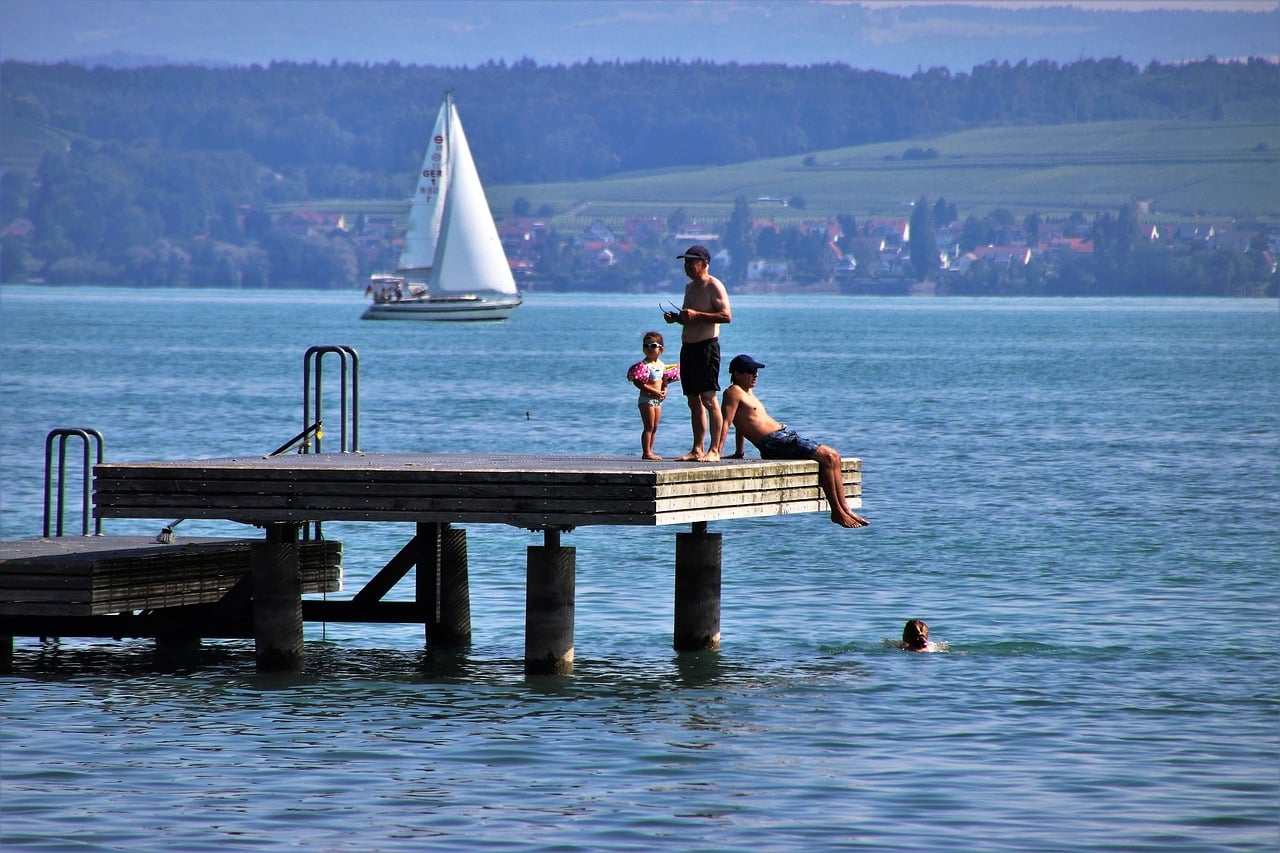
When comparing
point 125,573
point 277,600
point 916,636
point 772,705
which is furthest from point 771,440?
point 125,573

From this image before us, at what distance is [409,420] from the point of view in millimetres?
61625

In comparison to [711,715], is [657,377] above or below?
above

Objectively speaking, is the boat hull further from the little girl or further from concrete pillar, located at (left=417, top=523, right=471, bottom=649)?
the little girl

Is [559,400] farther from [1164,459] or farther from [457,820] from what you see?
[457,820]

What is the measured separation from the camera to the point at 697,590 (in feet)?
62.1

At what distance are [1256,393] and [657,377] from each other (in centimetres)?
7044

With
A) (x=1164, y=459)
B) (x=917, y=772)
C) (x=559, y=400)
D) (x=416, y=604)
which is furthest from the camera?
(x=559, y=400)

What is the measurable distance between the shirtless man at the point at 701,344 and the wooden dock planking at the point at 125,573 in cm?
401

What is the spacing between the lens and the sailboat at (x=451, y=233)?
381 ft

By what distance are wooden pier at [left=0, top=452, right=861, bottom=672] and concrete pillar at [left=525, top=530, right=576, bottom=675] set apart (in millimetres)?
12

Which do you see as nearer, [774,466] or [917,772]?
[917,772]

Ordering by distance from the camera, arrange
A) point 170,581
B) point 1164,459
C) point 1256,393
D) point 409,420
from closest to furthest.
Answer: point 170,581 → point 1164,459 → point 409,420 → point 1256,393

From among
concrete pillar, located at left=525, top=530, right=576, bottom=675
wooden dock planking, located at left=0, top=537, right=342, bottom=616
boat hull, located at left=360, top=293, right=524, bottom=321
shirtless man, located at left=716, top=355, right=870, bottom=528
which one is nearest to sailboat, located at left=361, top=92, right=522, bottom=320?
boat hull, located at left=360, top=293, right=524, bottom=321

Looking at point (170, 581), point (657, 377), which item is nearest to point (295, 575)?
point (170, 581)
